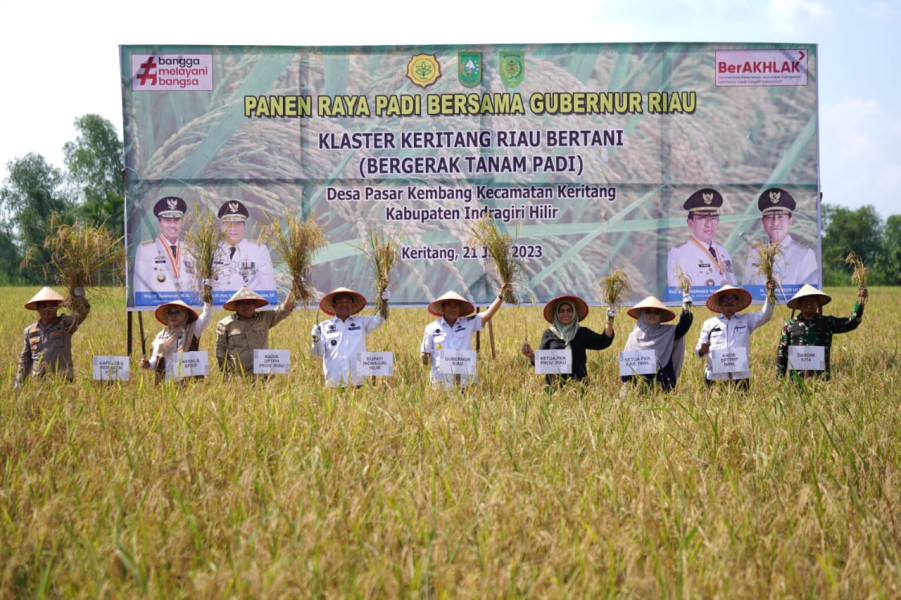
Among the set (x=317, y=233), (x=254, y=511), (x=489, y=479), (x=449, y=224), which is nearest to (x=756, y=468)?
(x=489, y=479)

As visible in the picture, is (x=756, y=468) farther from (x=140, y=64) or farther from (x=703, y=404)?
(x=140, y=64)

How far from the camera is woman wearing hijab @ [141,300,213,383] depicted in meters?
6.76

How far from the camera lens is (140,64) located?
343 inches

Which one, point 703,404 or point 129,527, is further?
point 703,404

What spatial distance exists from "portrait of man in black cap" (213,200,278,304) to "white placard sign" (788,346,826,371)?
5715mm

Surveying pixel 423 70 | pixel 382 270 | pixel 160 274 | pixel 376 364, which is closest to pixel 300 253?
pixel 382 270

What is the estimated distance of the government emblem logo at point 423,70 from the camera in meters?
8.75

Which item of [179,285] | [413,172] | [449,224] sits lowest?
[179,285]

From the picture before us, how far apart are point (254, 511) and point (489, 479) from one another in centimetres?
122

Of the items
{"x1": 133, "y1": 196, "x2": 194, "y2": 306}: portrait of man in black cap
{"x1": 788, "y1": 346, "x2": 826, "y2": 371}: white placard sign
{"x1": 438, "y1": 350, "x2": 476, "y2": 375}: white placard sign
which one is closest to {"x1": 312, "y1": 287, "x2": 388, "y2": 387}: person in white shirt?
{"x1": 438, "y1": 350, "x2": 476, "y2": 375}: white placard sign

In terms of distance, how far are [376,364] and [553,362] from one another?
1.59m

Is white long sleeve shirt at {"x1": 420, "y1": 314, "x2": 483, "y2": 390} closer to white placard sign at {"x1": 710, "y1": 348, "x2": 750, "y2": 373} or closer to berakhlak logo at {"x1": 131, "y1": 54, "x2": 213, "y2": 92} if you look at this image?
white placard sign at {"x1": 710, "y1": 348, "x2": 750, "y2": 373}

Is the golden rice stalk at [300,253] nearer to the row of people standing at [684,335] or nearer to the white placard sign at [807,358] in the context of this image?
the row of people standing at [684,335]

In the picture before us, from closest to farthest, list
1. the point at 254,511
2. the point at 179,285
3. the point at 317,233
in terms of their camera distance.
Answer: the point at 254,511
the point at 317,233
the point at 179,285
